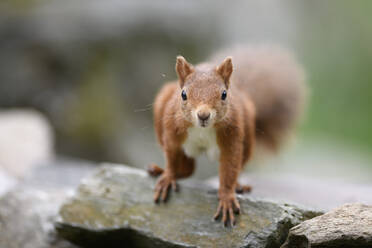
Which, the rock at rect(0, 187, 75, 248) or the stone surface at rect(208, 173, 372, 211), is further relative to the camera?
the stone surface at rect(208, 173, 372, 211)

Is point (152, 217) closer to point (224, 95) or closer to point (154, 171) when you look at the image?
point (154, 171)

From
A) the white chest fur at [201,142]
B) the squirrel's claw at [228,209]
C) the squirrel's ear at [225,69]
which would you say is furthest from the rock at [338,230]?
the squirrel's ear at [225,69]

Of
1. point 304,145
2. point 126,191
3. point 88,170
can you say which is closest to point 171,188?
point 126,191

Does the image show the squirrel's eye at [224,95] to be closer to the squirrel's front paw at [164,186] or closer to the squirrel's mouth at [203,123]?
the squirrel's mouth at [203,123]

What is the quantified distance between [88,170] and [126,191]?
1.72m

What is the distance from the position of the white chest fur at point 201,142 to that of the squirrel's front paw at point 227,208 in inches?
10.0

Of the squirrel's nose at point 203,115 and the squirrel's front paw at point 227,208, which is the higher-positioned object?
the squirrel's nose at point 203,115

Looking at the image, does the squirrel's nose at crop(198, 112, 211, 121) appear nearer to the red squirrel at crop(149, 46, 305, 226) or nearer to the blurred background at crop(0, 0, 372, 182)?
the red squirrel at crop(149, 46, 305, 226)

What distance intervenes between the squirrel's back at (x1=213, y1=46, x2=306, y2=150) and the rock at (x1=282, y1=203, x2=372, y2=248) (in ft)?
4.46

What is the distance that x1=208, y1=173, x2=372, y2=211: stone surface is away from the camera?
3.24 meters

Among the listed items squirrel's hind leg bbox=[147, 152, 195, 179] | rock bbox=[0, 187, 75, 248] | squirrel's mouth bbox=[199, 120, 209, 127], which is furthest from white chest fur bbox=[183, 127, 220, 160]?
rock bbox=[0, 187, 75, 248]

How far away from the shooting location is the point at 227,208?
8.55ft

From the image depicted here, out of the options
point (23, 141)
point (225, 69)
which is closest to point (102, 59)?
point (23, 141)

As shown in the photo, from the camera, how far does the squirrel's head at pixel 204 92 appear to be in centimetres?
234
